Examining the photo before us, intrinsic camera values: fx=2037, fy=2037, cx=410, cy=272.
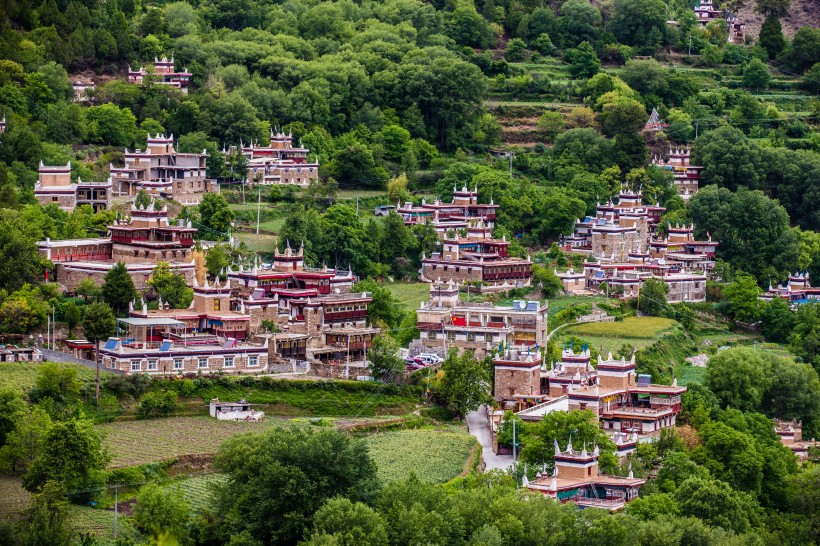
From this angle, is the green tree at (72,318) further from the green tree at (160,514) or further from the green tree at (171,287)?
the green tree at (160,514)

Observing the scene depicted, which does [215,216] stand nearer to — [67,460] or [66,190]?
[66,190]

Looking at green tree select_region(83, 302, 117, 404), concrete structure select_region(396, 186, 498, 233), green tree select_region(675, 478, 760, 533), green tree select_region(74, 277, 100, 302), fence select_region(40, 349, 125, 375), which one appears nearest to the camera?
green tree select_region(675, 478, 760, 533)

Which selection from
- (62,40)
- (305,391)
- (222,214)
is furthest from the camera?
(62,40)

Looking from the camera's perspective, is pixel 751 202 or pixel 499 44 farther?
pixel 499 44

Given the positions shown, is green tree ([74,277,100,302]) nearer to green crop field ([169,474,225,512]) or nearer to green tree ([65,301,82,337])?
green tree ([65,301,82,337])

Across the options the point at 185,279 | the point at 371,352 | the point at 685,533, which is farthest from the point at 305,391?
the point at 685,533

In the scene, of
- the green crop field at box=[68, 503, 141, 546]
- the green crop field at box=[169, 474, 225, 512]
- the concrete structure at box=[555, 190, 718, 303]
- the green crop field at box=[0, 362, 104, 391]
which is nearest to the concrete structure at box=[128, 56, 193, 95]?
the concrete structure at box=[555, 190, 718, 303]

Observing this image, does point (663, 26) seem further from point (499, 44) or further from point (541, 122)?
point (541, 122)
